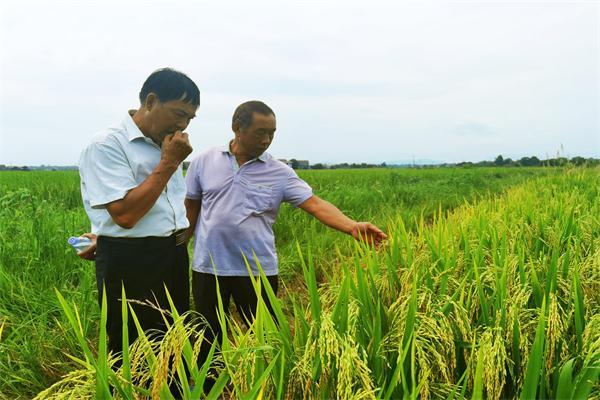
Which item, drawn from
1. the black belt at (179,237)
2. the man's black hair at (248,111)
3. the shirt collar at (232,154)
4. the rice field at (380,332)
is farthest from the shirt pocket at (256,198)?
the rice field at (380,332)

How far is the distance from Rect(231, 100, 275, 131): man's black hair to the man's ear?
675 millimetres

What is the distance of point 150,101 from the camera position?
73.2 inches

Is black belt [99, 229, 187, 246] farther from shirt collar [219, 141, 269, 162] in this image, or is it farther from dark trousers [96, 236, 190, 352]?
shirt collar [219, 141, 269, 162]

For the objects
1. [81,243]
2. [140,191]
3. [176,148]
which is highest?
[176,148]

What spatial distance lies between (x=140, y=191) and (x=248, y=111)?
0.95 metres

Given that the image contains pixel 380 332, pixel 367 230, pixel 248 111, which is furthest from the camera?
pixel 248 111

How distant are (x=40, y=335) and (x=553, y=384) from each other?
2.74m

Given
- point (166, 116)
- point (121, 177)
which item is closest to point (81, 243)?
point (121, 177)

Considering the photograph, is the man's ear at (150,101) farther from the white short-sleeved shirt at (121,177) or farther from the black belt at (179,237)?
the black belt at (179,237)

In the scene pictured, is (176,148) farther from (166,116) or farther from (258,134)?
(258,134)

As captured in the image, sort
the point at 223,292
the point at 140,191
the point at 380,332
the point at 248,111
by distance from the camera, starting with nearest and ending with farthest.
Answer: the point at 380,332 < the point at 140,191 < the point at 248,111 < the point at 223,292

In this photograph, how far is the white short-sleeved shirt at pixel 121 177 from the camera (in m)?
1.72

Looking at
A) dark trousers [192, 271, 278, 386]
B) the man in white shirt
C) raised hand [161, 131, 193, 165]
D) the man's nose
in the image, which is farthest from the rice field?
the man's nose

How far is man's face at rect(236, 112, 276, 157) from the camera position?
2447mm
